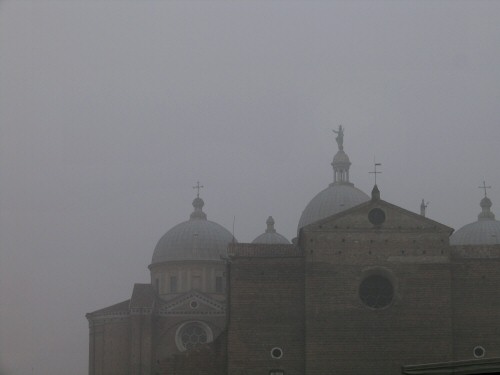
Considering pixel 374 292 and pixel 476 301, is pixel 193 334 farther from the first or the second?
pixel 476 301

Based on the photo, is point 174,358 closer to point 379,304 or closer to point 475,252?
point 379,304

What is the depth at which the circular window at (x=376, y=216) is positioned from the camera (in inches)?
1628

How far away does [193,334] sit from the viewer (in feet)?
187

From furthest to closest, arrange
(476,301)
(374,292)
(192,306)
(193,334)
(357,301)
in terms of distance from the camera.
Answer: (192,306)
(193,334)
(476,301)
(374,292)
(357,301)

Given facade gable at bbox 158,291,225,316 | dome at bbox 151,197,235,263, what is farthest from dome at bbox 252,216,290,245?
facade gable at bbox 158,291,225,316

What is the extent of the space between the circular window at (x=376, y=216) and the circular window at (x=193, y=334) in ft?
59.1

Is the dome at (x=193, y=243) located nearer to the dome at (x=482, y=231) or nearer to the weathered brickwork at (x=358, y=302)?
the dome at (x=482, y=231)

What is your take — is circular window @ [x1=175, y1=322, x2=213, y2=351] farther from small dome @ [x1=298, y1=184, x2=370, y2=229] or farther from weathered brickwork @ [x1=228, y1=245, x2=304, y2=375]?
weathered brickwork @ [x1=228, y1=245, x2=304, y2=375]

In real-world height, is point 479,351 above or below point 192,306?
below

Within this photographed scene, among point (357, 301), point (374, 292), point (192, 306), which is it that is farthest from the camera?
point (192, 306)

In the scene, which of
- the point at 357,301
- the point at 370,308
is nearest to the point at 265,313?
the point at 357,301

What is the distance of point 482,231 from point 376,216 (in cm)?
2212

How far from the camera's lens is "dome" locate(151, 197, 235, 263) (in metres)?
62.9

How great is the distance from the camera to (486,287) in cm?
4138
